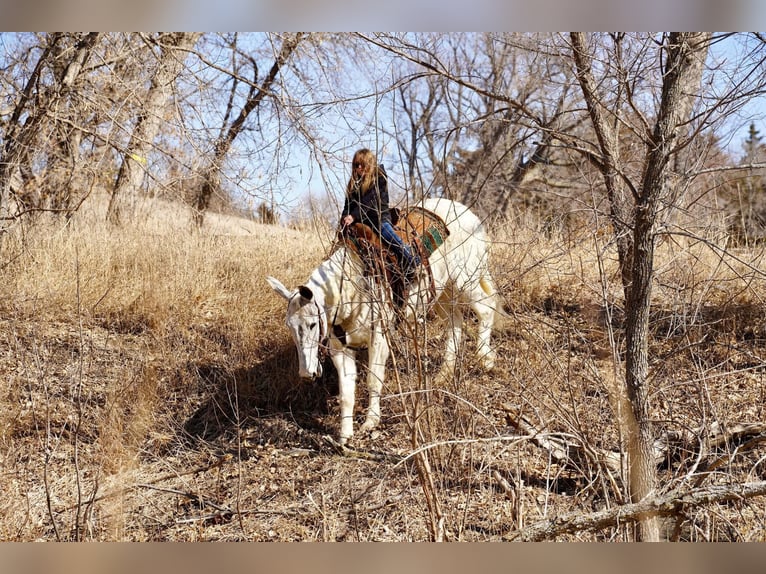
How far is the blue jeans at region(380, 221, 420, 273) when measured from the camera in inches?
175

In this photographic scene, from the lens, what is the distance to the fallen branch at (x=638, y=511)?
347 cm

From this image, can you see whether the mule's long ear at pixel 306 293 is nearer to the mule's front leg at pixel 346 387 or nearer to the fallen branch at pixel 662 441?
the mule's front leg at pixel 346 387

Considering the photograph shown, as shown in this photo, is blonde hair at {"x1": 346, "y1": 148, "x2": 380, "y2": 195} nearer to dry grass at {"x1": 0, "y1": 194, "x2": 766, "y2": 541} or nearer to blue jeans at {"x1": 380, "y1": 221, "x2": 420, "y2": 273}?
blue jeans at {"x1": 380, "y1": 221, "x2": 420, "y2": 273}

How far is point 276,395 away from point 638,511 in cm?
382

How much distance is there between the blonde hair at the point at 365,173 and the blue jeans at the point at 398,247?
1.10 feet

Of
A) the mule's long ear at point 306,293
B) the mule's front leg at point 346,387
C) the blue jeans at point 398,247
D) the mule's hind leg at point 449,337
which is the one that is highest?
the blue jeans at point 398,247

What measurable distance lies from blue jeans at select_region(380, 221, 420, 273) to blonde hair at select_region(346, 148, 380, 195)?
0.34m

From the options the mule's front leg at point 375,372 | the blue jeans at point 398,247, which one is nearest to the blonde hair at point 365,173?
the blue jeans at point 398,247

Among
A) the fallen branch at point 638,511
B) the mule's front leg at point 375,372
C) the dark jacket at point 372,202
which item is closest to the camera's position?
the fallen branch at point 638,511

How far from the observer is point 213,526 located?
4672 millimetres

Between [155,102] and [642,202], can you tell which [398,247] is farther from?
[155,102]

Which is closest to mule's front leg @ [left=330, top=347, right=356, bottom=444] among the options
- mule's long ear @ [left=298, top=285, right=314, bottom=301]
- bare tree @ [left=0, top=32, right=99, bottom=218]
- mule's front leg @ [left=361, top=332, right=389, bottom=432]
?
mule's front leg @ [left=361, top=332, right=389, bottom=432]

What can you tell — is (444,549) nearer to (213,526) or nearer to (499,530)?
(499,530)

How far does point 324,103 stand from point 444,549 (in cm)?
276
